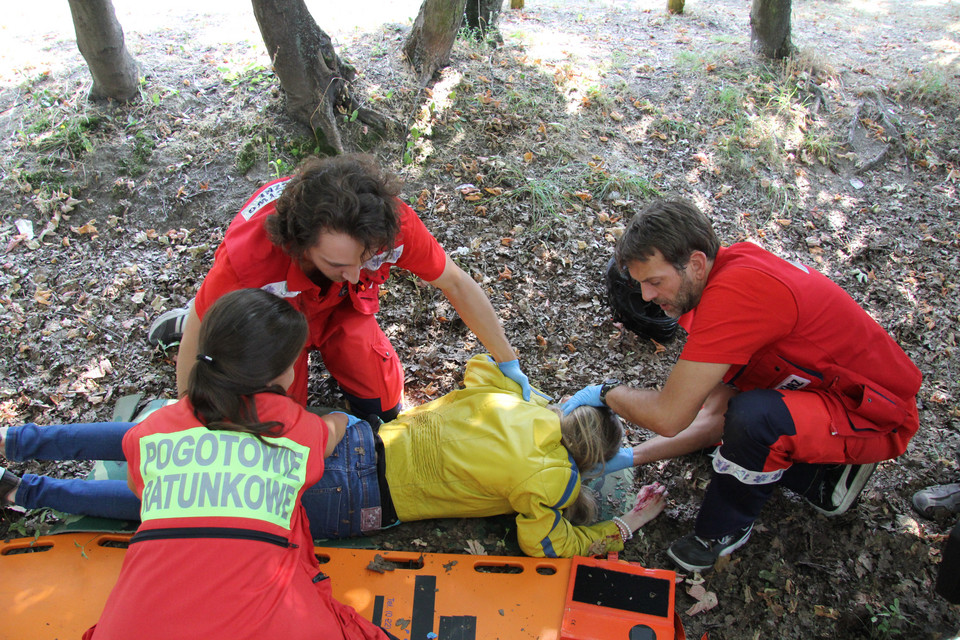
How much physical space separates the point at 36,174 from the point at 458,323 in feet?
9.93

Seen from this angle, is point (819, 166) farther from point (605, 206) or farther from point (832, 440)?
point (832, 440)

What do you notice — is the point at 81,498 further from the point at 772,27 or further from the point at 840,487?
the point at 772,27

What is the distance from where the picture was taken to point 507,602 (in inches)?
88.1

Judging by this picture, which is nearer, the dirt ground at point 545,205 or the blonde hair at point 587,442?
the blonde hair at point 587,442

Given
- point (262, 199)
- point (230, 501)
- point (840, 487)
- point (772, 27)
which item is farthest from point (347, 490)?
point (772, 27)

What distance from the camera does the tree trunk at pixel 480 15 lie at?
5.65 meters

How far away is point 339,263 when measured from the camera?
2133 millimetres

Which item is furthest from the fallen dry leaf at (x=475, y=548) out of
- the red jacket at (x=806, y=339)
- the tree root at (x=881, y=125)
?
the tree root at (x=881, y=125)

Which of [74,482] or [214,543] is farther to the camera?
[74,482]

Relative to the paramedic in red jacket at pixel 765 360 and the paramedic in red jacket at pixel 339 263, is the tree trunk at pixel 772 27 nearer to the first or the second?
the paramedic in red jacket at pixel 765 360

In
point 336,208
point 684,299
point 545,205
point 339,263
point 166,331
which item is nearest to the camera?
point 336,208

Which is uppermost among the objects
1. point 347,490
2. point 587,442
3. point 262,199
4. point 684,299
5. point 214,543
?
point 262,199

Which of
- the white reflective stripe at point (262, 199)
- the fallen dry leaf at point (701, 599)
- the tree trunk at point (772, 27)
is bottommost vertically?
the fallen dry leaf at point (701, 599)

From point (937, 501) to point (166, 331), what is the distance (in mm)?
3939
